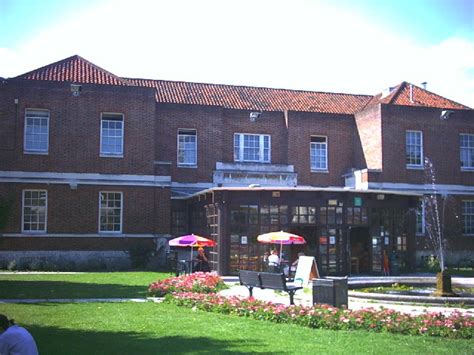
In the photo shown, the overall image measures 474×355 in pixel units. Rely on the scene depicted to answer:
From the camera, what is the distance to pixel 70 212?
2941cm

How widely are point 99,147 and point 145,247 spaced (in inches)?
224

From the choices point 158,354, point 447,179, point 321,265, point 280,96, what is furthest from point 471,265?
point 158,354

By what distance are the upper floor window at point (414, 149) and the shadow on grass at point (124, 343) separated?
2654 centimetres

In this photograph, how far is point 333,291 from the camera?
557 inches

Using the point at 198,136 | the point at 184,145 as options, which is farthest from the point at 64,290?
the point at 198,136

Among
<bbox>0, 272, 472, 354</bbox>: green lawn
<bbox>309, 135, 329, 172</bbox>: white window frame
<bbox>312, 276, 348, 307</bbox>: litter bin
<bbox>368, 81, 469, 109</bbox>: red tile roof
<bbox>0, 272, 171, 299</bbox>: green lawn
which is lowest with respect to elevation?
<bbox>0, 272, 171, 299</bbox>: green lawn

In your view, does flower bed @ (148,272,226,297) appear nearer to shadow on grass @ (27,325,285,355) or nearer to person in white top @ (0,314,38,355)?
shadow on grass @ (27,325,285,355)

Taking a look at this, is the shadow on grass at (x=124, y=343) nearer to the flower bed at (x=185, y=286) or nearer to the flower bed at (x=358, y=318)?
the flower bed at (x=358, y=318)

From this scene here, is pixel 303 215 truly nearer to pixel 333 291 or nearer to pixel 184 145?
pixel 184 145

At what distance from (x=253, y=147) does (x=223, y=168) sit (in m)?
2.65

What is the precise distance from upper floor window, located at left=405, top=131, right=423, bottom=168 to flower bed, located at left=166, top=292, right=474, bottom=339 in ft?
76.2

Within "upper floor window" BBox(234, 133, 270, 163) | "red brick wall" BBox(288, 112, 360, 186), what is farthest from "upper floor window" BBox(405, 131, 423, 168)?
"upper floor window" BBox(234, 133, 270, 163)

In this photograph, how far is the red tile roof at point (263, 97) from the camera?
34.9 m

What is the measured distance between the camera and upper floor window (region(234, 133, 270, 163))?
35188 millimetres
